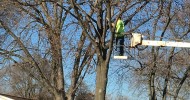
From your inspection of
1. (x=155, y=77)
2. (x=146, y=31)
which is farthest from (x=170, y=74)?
(x=146, y=31)

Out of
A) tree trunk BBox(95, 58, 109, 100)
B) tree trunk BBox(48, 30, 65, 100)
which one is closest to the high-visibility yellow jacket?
tree trunk BBox(95, 58, 109, 100)

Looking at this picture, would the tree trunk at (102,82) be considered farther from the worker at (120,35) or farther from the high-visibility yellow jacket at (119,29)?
the high-visibility yellow jacket at (119,29)

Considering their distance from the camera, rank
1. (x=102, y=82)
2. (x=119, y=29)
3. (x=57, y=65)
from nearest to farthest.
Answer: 1. (x=119, y=29)
2. (x=102, y=82)
3. (x=57, y=65)

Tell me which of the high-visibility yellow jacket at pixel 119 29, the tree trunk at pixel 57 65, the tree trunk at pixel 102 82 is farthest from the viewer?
the tree trunk at pixel 57 65

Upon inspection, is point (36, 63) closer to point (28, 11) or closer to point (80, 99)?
point (28, 11)

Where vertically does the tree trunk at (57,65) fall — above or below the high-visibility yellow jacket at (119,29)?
Result: below

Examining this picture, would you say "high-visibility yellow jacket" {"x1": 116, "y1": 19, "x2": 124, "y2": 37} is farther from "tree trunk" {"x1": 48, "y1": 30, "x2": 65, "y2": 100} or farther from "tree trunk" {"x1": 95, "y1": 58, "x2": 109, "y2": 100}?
"tree trunk" {"x1": 48, "y1": 30, "x2": 65, "y2": 100}

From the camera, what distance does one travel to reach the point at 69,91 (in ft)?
82.5

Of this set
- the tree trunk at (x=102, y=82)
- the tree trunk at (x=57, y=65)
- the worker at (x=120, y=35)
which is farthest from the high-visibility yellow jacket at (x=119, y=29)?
the tree trunk at (x=57, y=65)

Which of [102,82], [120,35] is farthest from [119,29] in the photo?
[102,82]

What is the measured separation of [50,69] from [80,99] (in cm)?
2239

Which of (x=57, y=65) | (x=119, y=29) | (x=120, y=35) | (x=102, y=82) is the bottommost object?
(x=102, y=82)

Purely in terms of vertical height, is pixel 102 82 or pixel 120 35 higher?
pixel 120 35

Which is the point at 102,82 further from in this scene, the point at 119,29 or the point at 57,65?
the point at 57,65
